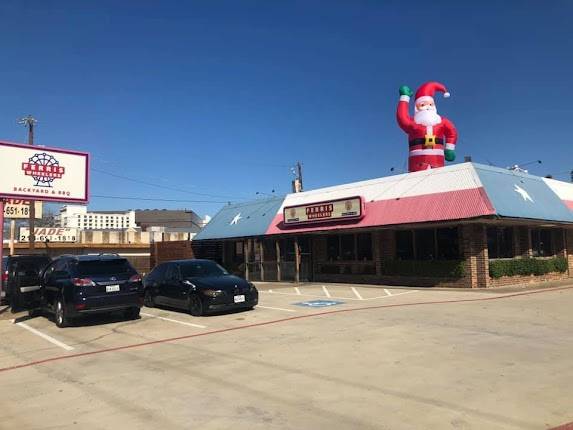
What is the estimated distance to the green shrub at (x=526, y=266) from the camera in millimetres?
19547

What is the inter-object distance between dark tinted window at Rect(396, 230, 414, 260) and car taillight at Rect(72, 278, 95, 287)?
13.6 meters

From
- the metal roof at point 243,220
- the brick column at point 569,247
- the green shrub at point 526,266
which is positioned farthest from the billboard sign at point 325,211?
the brick column at point 569,247

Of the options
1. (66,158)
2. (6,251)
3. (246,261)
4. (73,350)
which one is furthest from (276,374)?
(6,251)

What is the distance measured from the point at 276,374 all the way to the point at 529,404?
316cm

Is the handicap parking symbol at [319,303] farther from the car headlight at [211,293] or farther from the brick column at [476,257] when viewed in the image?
the brick column at [476,257]

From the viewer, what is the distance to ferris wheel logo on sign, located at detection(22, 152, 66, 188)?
18.0m

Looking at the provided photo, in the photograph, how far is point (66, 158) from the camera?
62.5 feet

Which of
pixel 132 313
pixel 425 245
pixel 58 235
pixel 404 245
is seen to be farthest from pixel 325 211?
pixel 58 235

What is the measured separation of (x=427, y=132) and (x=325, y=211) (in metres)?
5.78

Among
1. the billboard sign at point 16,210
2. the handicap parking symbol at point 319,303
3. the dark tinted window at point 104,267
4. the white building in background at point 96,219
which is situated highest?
the white building in background at point 96,219

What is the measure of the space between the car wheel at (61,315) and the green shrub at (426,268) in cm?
1322

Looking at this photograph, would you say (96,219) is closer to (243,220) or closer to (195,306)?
Answer: (243,220)

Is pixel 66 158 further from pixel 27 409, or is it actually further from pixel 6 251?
pixel 6 251

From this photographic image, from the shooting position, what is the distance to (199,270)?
14922 millimetres
